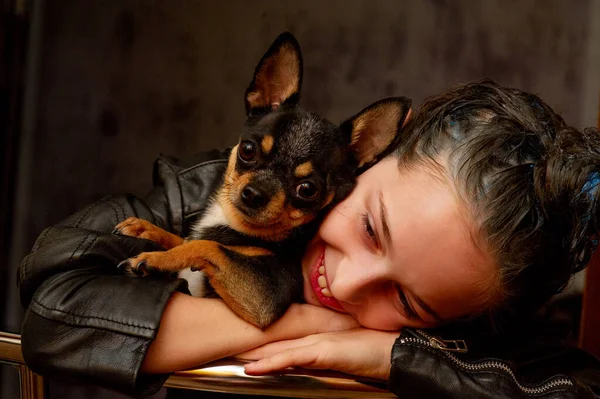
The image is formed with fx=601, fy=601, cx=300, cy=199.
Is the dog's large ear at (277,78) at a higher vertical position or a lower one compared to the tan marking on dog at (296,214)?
higher

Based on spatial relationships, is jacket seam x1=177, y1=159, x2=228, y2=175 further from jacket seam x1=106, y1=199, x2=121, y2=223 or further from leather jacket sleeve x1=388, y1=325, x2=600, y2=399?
leather jacket sleeve x1=388, y1=325, x2=600, y2=399

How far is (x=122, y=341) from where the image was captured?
1049mm

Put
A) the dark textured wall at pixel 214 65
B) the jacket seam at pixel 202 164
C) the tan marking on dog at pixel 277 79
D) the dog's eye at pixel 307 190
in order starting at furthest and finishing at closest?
the dark textured wall at pixel 214 65 → the jacket seam at pixel 202 164 → the tan marking on dog at pixel 277 79 → the dog's eye at pixel 307 190

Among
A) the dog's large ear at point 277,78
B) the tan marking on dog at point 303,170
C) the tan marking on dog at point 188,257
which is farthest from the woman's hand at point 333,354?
the dog's large ear at point 277,78

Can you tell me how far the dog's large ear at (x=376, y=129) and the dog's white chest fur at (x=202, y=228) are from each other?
13.5 inches

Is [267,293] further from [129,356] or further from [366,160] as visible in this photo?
[366,160]

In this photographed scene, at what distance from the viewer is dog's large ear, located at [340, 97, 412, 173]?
1321 mm

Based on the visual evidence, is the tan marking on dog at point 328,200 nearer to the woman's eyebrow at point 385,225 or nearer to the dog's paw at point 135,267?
the woman's eyebrow at point 385,225

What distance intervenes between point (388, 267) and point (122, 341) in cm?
50

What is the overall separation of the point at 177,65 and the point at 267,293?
47.3 inches

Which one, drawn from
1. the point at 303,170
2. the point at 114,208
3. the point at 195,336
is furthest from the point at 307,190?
the point at 114,208

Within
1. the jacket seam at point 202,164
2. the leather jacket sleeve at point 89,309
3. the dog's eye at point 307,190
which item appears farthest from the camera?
the jacket seam at point 202,164

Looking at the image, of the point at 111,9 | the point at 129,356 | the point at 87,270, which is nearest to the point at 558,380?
the point at 129,356

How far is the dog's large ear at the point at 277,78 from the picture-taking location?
4.42 ft
